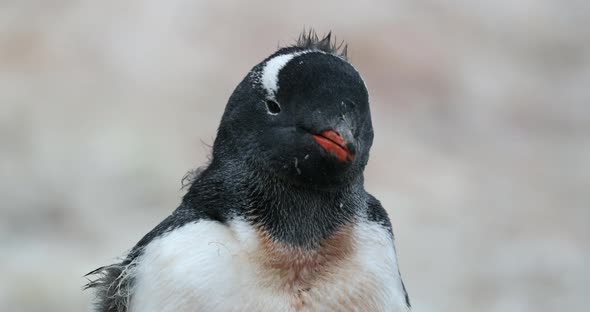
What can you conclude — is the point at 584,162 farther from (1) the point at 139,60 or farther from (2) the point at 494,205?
(1) the point at 139,60

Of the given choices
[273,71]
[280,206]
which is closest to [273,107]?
[273,71]

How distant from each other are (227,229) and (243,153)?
218 mm

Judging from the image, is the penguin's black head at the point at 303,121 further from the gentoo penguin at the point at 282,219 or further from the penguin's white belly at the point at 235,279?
the penguin's white belly at the point at 235,279

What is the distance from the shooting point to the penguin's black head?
258 cm

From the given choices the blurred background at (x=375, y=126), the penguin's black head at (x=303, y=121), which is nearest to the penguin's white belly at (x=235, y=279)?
the penguin's black head at (x=303, y=121)

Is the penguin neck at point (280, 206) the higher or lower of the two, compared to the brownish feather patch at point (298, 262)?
higher

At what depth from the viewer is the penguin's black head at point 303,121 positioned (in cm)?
258

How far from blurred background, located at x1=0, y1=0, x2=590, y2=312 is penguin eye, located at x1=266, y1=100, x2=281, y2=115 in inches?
142

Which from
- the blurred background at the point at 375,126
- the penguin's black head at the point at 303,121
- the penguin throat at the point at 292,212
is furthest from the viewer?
the blurred background at the point at 375,126

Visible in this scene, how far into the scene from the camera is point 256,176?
8.96 feet

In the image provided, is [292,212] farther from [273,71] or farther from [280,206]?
[273,71]

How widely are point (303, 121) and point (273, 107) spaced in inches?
5.6

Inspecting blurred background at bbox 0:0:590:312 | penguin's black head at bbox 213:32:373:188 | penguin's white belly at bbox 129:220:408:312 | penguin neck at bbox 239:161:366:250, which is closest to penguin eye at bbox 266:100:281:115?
penguin's black head at bbox 213:32:373:188

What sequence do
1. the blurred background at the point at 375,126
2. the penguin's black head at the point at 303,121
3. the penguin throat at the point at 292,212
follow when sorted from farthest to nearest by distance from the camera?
the blurred background at the point at 375,126, the penguin throat at the point at 292,212, the penguin's black head at the point at 303,121
